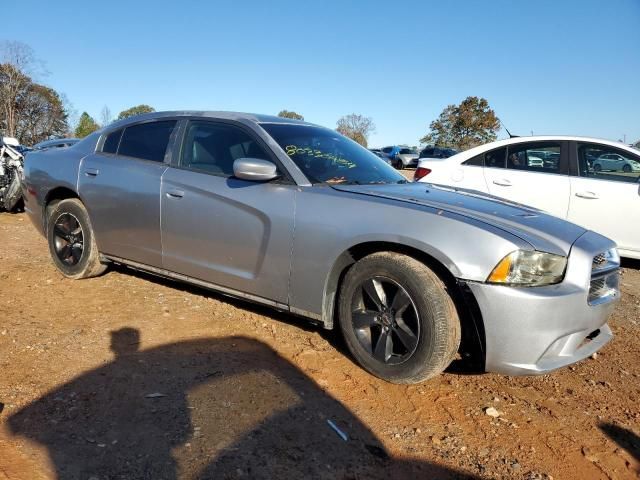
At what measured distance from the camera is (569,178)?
595cm

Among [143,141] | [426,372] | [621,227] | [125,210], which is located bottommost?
[426,372]

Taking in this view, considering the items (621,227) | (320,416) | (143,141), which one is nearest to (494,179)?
(621,227)

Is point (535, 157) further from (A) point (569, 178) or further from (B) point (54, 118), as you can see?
(B) point (54, 118)

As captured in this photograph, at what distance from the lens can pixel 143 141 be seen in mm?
4211

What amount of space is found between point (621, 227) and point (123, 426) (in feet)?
18.1

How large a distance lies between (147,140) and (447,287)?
2808mm

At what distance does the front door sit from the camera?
3.28 m

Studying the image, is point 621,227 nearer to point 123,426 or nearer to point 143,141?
point 143,141

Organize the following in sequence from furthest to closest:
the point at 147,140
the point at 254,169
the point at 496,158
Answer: the point at 496,158
the point at 147,140
the point at 254,169

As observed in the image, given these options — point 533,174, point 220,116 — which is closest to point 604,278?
point 220,116

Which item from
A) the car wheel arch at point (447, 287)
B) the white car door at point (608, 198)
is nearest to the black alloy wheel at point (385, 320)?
the car wheel arch at point (447, 287)

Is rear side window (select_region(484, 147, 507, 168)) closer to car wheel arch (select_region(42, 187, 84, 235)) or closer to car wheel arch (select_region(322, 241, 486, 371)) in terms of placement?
car wheel arch (select_region(322, 241, 486, 371))

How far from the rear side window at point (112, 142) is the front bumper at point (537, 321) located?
3.31 m

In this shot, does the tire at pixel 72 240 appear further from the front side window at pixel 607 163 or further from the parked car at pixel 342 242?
the front side window at pixel 607 163
